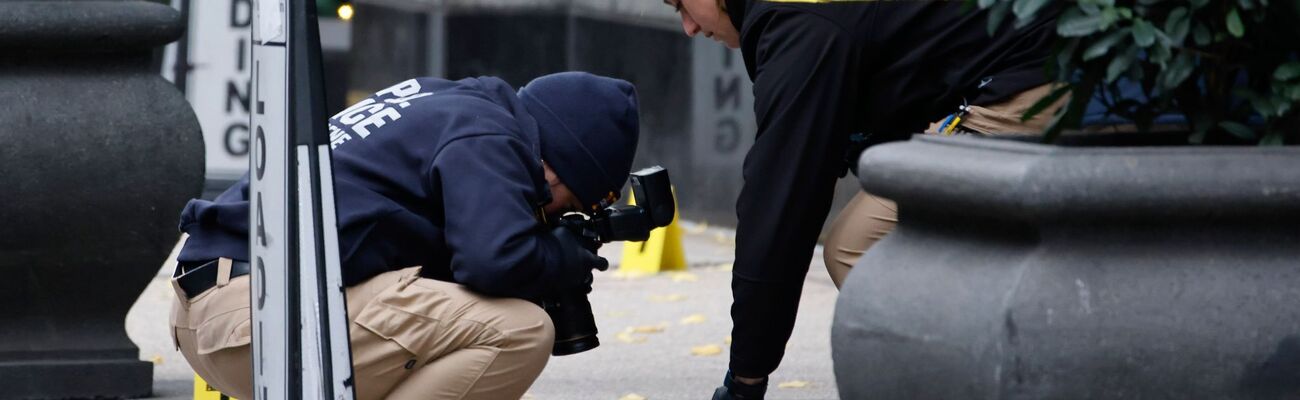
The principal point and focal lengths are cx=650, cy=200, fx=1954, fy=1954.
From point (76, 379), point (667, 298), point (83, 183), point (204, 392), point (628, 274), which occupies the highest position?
point (83, 183)

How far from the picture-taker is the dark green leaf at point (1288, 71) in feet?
8.13

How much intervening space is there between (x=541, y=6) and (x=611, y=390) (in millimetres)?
6907

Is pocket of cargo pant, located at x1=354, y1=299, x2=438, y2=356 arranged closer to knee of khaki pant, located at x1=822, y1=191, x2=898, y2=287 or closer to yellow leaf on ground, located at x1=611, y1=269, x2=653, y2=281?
knee of khaki pant, located at x1=822, y1=191, x2=898, y2=287

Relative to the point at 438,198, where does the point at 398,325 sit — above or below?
below

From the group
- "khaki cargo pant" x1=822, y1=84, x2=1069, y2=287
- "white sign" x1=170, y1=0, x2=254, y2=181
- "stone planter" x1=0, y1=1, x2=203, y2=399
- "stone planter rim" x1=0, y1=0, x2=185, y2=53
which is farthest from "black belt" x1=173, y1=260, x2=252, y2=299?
"white sign" x1=170, y1=0, x2=254, y2=181

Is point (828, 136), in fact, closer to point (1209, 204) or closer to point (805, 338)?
point (1209, 204)

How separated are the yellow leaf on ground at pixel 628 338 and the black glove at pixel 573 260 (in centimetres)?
264

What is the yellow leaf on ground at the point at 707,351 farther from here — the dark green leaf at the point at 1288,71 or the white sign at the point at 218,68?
the white sign at the point at 218,68

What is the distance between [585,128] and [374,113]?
409mm

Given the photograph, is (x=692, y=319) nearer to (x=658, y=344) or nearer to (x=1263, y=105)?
(x=658, y=344)

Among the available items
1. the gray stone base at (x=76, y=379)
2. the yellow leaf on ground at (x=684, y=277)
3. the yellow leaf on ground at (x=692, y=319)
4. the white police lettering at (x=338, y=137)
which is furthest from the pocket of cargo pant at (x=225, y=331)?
the yellow leaf on ground at (x=684, y=277)

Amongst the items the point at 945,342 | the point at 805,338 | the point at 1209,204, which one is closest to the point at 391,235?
the point at 945,342

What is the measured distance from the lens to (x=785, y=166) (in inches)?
150

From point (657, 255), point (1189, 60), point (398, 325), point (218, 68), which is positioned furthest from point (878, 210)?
point (218, 68)
